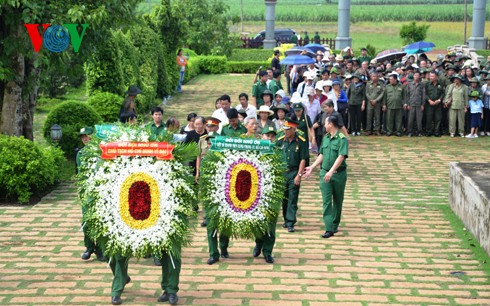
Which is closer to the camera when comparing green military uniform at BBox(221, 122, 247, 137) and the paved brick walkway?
the paved brick walkway

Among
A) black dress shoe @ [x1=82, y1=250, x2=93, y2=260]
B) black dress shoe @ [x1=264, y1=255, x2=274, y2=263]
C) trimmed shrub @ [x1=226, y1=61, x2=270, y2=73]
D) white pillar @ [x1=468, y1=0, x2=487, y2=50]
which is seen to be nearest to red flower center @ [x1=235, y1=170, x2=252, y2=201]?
black dress shoe @ [x1=264, y1=255, x2=274, y2=263]

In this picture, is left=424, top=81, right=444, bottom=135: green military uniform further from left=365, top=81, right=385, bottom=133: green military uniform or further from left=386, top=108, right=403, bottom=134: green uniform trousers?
left=365, top=81, right=385, bottom=133: green military uniform

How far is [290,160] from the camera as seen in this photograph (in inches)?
530

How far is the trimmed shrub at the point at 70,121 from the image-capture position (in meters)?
19.0

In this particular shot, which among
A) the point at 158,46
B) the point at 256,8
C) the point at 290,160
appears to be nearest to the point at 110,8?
the point at 290,160

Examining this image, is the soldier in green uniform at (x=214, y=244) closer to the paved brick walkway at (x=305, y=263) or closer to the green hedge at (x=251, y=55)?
the paved brick walkway at (x=305, y=263)

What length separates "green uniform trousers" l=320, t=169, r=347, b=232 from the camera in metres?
13.3

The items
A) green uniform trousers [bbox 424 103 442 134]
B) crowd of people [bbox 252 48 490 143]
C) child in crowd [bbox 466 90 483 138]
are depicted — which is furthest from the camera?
green uniform trousers [bbox 424 103 442 134]

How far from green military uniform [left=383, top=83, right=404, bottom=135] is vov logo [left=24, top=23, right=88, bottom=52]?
29.8ft

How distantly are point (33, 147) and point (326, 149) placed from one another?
17.7ft

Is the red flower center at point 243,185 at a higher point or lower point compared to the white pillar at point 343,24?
lower

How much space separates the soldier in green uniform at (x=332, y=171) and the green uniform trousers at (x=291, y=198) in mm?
249

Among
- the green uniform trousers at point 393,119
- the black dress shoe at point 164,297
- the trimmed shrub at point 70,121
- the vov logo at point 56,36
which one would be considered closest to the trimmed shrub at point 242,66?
the green uniform trousers at point 393,119

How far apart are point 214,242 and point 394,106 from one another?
11.9 meters
